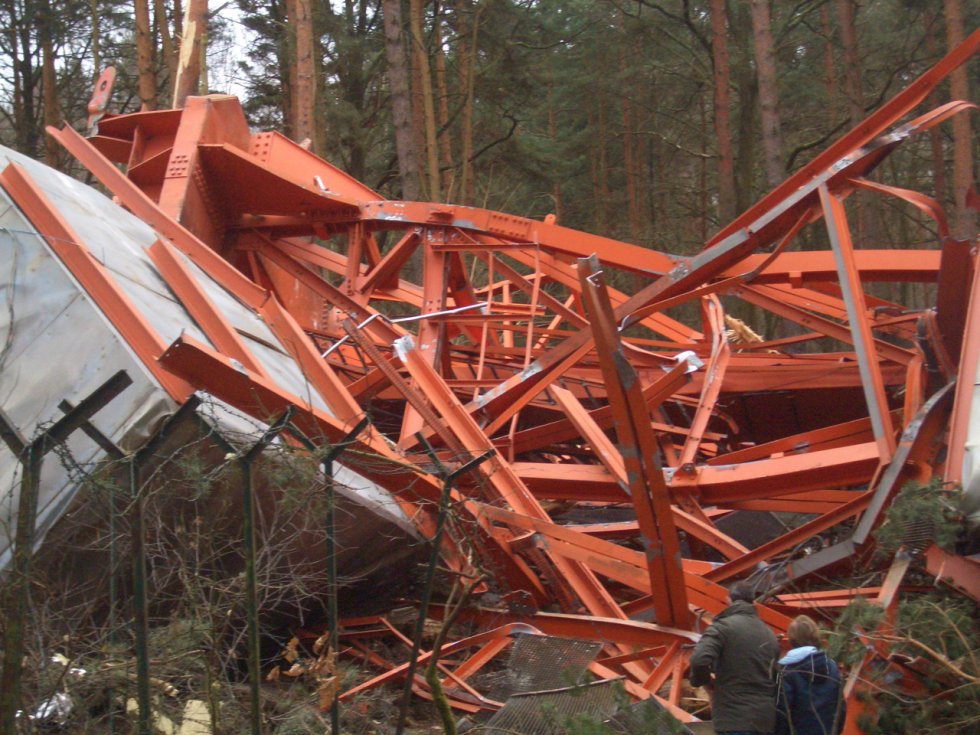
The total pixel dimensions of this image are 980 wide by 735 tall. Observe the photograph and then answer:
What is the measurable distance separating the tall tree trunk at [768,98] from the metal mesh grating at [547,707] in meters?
11.3

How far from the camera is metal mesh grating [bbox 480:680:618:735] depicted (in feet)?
15.2

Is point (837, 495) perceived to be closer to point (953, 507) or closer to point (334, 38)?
point (953, 507)

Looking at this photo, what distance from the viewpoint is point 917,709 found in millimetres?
4652

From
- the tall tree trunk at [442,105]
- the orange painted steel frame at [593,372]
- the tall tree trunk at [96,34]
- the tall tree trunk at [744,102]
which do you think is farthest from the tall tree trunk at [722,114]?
the tall tree trunk at [96,34]

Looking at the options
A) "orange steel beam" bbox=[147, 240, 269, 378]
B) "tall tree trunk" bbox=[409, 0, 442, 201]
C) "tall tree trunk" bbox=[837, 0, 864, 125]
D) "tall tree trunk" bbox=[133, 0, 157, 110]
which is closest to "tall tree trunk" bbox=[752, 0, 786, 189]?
"tall tree trunk" bbox=[837, 0, 864, 125]

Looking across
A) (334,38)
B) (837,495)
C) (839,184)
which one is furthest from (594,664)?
(334,38)

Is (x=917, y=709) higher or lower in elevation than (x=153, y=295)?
lower

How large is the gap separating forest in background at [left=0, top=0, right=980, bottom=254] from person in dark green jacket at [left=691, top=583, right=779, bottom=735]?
1288 centimetres

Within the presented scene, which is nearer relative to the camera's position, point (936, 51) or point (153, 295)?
point (153, 295)

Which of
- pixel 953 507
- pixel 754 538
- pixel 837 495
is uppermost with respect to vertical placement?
pixel 953 507

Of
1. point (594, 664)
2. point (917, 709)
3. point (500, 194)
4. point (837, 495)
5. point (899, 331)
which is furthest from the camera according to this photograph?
point (500, 194)

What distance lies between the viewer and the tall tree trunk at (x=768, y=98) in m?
15.1

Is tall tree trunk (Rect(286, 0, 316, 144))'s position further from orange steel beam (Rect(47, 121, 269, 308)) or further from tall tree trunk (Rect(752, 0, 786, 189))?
tall tree trunk (Rect(752, 0, 786, 189))

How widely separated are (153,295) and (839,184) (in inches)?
197
